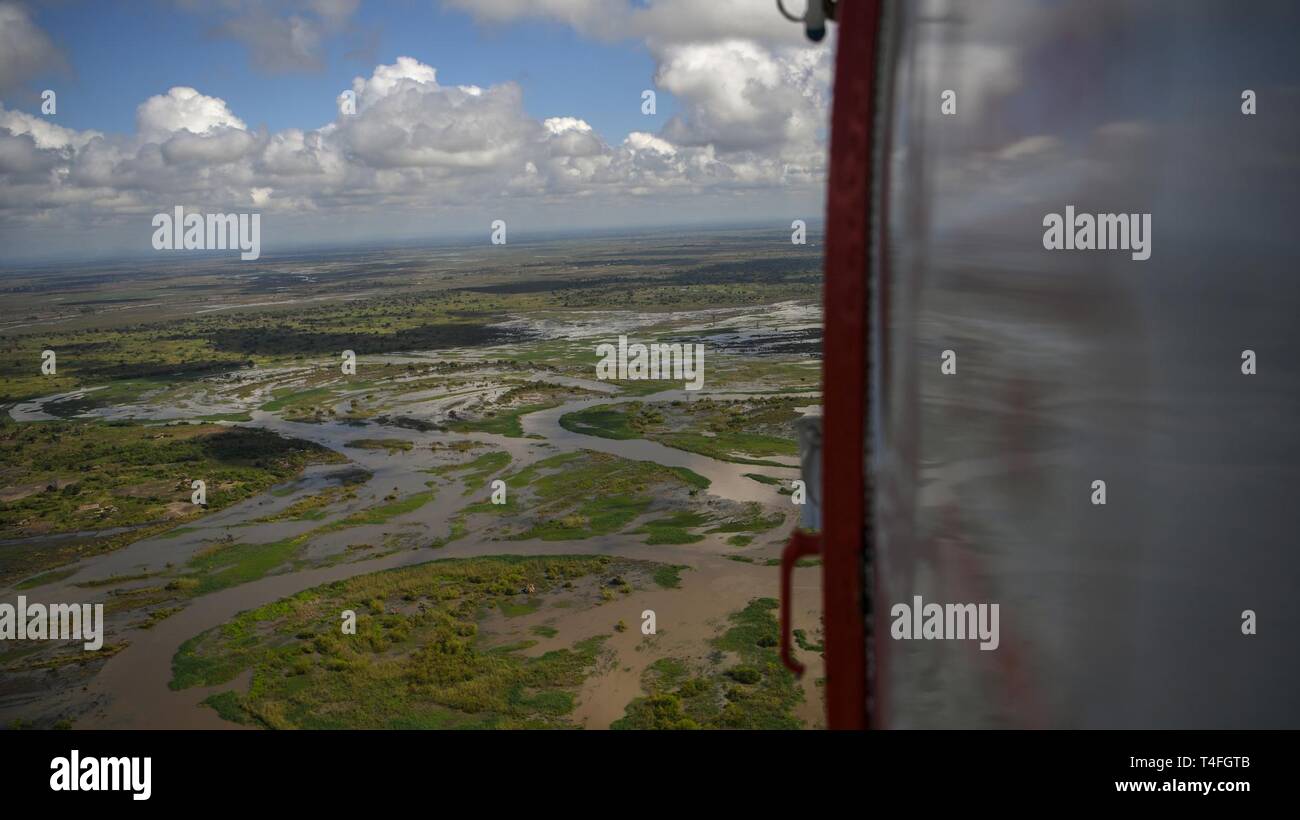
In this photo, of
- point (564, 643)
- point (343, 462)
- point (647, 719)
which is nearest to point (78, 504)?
point (343, 462)

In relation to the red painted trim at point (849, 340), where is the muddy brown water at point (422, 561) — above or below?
below

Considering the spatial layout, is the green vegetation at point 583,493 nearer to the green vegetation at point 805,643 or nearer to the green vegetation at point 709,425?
the green vegetation at point 709,425

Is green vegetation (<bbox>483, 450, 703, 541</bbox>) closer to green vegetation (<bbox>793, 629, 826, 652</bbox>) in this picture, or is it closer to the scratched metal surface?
green vegetation (<bbox>793, 629, 826, 652</bbox>)

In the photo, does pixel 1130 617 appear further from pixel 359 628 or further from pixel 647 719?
pixel 359 628

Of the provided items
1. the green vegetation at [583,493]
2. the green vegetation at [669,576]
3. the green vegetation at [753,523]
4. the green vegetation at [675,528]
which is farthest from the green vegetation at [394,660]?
the green vegetation at [753,523]

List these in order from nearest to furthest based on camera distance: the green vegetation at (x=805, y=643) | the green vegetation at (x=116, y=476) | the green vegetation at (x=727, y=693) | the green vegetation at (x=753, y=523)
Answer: the green vegetation at (x=727, y=693) → the green vegetation at (x=805, y=643) → the green vegetation at (x=753, y=523) → the green vegetation at (x=116, y=476)

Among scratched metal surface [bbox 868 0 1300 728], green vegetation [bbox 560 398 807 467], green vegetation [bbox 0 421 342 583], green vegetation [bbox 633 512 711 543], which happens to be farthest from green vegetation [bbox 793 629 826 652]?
green vegetation [bbox 0 421 342 583]
